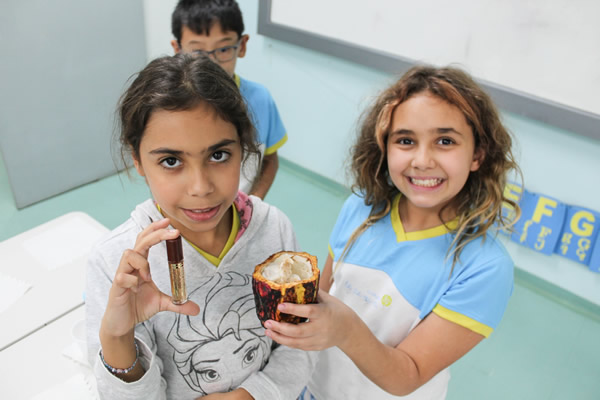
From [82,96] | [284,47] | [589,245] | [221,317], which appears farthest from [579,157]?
[82,96]

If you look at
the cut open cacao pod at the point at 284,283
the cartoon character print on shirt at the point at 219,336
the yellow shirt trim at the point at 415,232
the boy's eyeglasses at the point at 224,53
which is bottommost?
the cartoon character print on shirt at the point at 219,336

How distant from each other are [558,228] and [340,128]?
4.73 feet

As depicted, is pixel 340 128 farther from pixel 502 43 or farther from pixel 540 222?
pixel 540 222

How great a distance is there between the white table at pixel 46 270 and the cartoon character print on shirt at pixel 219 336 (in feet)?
1.87

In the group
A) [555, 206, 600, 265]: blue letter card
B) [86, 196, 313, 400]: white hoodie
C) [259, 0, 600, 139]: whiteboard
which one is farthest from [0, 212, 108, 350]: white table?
[555, 206, 600, 265]: blue letter card

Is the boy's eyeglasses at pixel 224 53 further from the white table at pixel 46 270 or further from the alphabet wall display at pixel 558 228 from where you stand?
the alphabet wall display at pixel 558 228

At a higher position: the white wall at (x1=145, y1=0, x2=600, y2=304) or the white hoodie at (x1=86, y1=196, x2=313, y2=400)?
the white hoodie at (x1=86, y1=196, x2=313, y2=400)

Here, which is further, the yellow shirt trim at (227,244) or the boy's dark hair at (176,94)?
the yellow shirt trim at (227,244)

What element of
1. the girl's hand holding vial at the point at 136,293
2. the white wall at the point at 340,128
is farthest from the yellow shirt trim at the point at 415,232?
the white wall at the point at 340,128

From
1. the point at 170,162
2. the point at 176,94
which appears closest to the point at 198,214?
the point at 170,162

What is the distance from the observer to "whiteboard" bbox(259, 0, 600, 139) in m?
2.14

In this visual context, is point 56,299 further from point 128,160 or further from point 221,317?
point 221,317

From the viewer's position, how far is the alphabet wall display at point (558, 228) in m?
2.39

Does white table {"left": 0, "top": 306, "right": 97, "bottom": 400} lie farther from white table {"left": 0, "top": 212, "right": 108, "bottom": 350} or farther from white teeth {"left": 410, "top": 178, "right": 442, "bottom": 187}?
white teeth {"left": 410, "top": 178, "right": 442, "bottom": 187}
